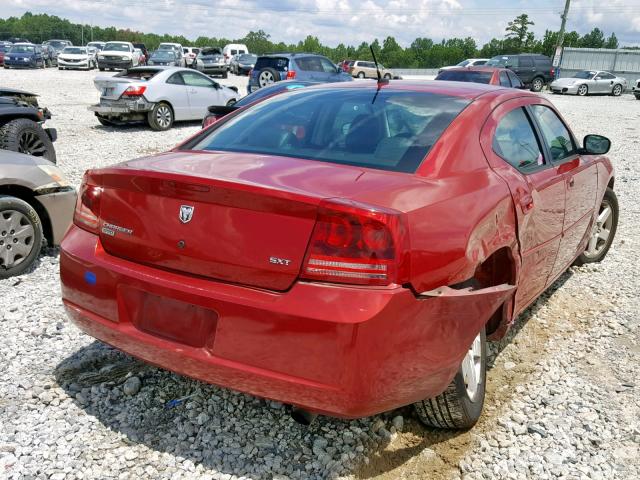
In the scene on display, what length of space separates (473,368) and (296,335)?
3.78 ft

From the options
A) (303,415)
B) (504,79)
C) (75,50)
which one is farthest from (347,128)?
(75,50)

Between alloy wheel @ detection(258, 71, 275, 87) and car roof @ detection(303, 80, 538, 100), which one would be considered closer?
car roof @ detection(303, 80, 538, 100)

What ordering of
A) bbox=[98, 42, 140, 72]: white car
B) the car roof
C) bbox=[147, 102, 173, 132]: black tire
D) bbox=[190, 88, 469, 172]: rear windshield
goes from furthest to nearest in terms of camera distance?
bbox=[98, 42, 140, 72]: white car
bbox=[147, 102, 173, 132]: black tire
the car roof
bbox=[190, 88, 469, 172]: rear windshield

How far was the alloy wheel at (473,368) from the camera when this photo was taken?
281 cm

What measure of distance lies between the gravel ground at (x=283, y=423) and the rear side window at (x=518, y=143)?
4.00 feet

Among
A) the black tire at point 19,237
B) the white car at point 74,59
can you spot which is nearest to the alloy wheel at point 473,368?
the black tire at point 19,237

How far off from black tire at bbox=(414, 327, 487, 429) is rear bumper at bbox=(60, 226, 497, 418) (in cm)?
27

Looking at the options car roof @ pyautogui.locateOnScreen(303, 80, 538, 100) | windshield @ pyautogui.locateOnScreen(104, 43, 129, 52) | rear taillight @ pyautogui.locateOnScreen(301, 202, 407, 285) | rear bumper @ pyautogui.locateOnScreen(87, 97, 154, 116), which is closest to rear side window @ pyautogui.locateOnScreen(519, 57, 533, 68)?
windshield @ pyautogui.locateOnScreen(104, 43, 129, 52)

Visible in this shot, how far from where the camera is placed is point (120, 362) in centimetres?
341

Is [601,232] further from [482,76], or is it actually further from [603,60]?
[603,60]

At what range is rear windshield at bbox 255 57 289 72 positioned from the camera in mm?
19094

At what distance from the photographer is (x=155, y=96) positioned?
13.5 m

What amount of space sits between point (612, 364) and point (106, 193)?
3.09 meters

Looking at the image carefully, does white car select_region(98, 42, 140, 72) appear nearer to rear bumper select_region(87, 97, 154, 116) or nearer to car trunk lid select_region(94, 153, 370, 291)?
rear bumper select_region(87, 97, 154, 116)
